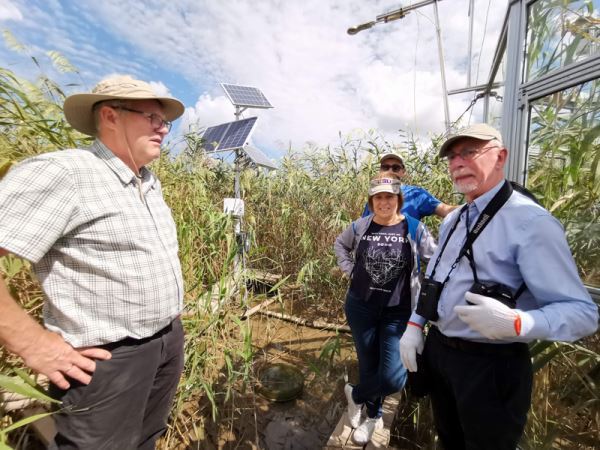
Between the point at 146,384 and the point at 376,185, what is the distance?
1.65 meters

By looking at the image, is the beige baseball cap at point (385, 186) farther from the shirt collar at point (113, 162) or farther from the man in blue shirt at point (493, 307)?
the shirt collar at point (113, 162)

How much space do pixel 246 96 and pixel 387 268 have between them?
3.58 metres

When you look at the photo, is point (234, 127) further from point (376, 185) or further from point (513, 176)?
point (513, 176)

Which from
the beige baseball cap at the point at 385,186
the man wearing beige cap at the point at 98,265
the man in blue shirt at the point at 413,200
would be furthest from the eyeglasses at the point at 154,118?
the man in blue shirt at the point at 413,200

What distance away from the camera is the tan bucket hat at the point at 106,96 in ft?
4.15

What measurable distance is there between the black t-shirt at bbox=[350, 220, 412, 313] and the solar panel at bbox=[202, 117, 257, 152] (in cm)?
230

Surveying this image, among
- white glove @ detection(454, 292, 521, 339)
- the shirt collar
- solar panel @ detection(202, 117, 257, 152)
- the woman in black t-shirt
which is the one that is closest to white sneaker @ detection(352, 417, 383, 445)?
the woman in black t-shirt

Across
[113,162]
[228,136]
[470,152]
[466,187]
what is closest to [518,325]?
[466,187]

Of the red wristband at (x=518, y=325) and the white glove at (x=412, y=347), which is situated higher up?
the red wristband at (x=518, y=325)

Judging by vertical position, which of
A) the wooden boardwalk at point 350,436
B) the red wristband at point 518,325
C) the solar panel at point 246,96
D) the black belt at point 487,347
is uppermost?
the solar panel at point 246,96

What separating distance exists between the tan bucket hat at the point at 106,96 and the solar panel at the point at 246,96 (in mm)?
2868

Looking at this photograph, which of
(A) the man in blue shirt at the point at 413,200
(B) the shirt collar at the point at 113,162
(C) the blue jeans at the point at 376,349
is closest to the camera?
(B) the shirt collar at the point at 113,162

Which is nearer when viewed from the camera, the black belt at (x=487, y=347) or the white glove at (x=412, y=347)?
the black belt at (x=487, y=347)

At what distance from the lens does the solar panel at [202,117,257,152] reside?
3.82 metres
